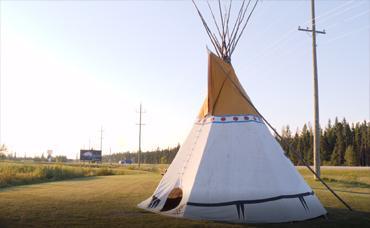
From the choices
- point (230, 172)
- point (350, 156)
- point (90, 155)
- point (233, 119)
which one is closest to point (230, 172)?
point (230, 172)

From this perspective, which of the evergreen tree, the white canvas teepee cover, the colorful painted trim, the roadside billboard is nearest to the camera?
the white canvas teepee cover

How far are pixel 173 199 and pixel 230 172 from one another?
1705mm

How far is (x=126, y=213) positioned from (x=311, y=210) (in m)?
4.23

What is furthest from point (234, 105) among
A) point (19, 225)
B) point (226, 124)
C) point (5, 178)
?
point (5, 178)

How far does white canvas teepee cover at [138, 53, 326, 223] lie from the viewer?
884 centimetres

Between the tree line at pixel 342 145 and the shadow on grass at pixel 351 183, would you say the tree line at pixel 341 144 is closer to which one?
the tree line at pixel 342 145

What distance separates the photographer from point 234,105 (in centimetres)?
1027

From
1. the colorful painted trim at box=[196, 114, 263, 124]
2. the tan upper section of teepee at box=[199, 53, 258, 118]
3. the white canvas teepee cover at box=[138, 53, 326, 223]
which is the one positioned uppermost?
the tan upper section of teepee at box=[199, 53, 258, 118]

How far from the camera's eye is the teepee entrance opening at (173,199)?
32.4 ft

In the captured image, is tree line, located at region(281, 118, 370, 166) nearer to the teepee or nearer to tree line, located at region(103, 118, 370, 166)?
tree line, located at region(103, 118, 370, 166)

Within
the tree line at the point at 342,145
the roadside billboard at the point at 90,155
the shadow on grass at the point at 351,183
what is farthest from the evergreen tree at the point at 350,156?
the roadside billboard at the point at 90,155

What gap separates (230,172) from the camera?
928 centimetres

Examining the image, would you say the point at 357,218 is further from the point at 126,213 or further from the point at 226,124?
the point at 126,213

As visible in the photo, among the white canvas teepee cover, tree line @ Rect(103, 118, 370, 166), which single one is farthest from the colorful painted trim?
tree line @ Rect(103, 118, 370, 166)
